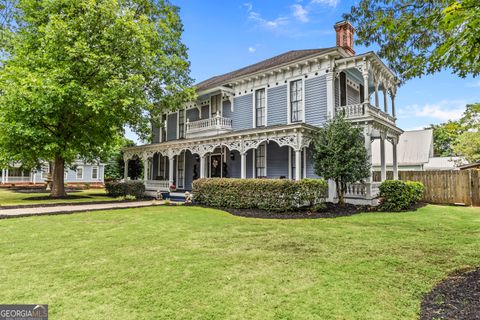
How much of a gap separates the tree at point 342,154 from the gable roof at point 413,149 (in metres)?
16.6

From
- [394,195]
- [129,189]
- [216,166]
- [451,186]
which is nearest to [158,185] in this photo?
[129,189]

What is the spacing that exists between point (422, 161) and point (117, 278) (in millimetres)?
27499

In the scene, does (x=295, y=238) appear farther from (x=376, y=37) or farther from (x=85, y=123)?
(x=85, y=123)

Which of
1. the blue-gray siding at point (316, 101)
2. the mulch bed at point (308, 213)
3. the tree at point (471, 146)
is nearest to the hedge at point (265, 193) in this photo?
the mulch bed at point (308, 213)

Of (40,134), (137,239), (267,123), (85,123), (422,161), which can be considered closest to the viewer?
(137,239)

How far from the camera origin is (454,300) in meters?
3.44

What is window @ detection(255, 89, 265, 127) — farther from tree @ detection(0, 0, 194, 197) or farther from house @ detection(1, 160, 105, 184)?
house @ detection(1, 160, 105, 184)

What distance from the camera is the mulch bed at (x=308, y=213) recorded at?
10.2m

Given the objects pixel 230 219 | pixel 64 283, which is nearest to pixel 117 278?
pixel 64 283

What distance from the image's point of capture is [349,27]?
15203 millimetres

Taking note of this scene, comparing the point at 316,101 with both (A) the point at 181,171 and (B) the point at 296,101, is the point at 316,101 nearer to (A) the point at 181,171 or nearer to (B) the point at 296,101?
(B) the point at 296,101

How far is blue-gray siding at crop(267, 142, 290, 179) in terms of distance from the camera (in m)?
15.1

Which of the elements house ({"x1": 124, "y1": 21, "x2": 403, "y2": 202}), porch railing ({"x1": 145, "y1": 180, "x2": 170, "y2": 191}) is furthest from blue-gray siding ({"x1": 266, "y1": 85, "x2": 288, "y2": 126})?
porch railing ({"x1": 145, "y1": 180, "x2": 170, "y2": 191})

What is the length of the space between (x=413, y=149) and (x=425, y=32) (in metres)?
23.7
